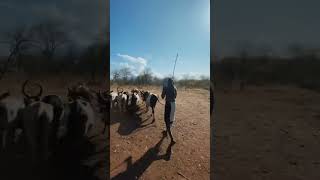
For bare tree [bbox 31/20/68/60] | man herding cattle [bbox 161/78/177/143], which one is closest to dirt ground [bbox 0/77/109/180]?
bare tree [bbox 31/20/68/60]

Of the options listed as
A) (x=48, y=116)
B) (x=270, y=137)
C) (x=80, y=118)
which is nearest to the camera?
(x=48, y=116)

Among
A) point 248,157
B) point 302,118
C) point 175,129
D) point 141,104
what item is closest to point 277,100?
point 302,118

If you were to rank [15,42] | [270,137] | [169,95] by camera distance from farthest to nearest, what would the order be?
1. [169,95]
2. [270,137]
3. [15,42]

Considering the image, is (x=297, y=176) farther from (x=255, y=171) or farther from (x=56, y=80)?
(x=56, y=80)

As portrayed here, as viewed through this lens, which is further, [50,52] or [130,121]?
[130,121]

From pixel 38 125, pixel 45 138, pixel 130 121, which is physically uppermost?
pixel 38 125

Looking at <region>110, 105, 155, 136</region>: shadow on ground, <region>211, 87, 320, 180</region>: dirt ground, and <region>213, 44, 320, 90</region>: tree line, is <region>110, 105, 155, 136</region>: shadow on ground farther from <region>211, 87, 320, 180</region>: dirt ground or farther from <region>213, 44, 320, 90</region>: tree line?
<region>213, 44, 320, 90</region>: tree line

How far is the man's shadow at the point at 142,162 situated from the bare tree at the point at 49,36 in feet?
5.44

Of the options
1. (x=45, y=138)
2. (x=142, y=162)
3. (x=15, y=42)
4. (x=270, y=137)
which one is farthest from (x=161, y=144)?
(x=15, y=42)

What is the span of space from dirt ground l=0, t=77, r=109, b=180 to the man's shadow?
472mm

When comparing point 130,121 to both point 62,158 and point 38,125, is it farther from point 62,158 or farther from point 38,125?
point 38,125

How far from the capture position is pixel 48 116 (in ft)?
9.43

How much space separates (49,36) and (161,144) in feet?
7.36

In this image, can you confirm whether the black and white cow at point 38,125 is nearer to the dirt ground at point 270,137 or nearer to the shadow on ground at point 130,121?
the dirt ground at point 270,137
